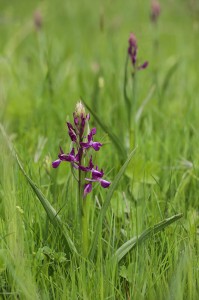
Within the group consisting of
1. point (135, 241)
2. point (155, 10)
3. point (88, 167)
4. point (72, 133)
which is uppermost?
point (155, 10)

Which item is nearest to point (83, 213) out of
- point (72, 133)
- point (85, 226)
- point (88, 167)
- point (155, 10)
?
point (85, 226)

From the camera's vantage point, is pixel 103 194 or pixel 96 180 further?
pixel 103 194

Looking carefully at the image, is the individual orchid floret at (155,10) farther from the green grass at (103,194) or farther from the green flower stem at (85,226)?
the green flower stem at (85,226)

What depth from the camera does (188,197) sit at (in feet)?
7.48

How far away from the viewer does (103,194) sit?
2135 mm

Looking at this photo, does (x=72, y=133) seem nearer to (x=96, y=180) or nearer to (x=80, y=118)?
(x=80, y=118)

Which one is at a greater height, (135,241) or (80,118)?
(80,118)

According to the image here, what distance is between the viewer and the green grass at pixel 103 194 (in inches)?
62.8

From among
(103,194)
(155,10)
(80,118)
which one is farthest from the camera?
(155,10)

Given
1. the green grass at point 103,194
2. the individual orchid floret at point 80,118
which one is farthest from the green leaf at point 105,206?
the individual orchid floret at point 80,118

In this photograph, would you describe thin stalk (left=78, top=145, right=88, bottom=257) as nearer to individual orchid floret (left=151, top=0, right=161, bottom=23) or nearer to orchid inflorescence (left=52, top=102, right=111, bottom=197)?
orchid inflorescence (left=52, top=102, right=111, bottom=197)

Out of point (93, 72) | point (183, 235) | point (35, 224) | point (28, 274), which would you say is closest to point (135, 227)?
point (183, 235)

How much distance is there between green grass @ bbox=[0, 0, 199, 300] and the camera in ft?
5.24

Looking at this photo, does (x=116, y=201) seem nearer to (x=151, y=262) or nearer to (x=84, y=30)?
(x=151, y=262)
